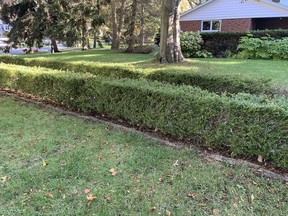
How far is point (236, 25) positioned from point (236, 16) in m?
0.57

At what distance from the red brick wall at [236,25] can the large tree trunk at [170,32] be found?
924 cm

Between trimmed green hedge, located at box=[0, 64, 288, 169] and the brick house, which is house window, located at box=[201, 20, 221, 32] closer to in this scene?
the brick house

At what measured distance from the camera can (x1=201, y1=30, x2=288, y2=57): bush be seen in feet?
41.2

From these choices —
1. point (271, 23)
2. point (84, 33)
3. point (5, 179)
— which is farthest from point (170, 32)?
point (84, 33)

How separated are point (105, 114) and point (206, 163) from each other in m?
2.31

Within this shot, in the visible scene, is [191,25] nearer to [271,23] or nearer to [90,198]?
[271,23]

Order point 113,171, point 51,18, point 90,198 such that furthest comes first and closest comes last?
point 51,18 < point 113,171 < point 90,198

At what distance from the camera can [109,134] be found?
4117 mm

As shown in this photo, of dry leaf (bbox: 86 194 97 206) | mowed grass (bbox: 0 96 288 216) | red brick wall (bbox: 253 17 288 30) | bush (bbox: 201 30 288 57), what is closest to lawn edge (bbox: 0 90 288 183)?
mowed grass (bbox: 0 96 288 216)

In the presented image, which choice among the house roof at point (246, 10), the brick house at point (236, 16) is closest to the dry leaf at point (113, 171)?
the house roof at point (246, 10)

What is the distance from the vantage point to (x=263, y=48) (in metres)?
11.7

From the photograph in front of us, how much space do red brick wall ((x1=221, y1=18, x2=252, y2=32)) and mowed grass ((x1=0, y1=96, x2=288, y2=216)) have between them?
51.4ft

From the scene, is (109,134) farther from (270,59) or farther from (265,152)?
(270,59)

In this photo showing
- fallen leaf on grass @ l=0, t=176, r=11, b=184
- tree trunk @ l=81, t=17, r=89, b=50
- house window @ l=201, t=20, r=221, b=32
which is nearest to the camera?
fallen leaf on grass @ l=0, t=176, r=11, b=184
